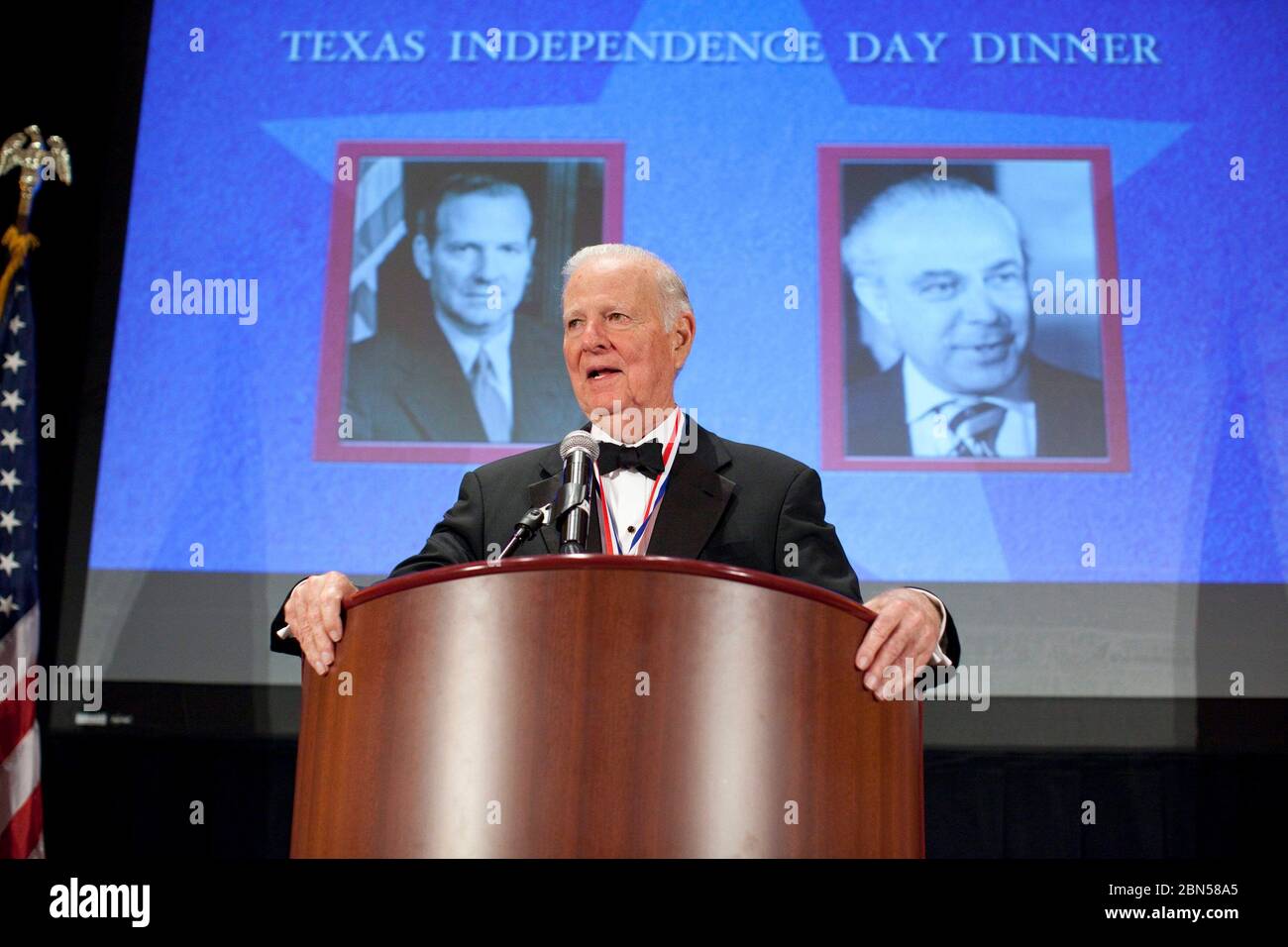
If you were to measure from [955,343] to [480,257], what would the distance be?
1.45 m

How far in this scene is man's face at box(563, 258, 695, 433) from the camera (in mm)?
2623

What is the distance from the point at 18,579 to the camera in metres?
3.64

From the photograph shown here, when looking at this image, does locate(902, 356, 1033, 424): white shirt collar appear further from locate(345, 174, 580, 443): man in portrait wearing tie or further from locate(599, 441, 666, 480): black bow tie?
locate(599, 441, 666, 480): black bow tie

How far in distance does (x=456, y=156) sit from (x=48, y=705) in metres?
2.09

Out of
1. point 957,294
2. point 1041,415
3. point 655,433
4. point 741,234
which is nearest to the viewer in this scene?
point 655,433

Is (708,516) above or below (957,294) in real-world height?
below

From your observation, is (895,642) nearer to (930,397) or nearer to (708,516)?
(708,516)

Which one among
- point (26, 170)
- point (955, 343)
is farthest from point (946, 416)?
point (26, 170)

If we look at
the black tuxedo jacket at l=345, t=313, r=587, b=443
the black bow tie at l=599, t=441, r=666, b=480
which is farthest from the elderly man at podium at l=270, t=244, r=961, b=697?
the black tuxedo jacket at l=345, t=313, r=587, b=443

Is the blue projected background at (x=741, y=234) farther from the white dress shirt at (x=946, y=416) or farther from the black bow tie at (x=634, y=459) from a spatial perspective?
the black bow tie at (x=634, y=459)

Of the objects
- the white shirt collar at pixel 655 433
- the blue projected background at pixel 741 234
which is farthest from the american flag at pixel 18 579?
the white shirt collar at pixel 655 433

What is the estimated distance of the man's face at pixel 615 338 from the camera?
2.62 metres
